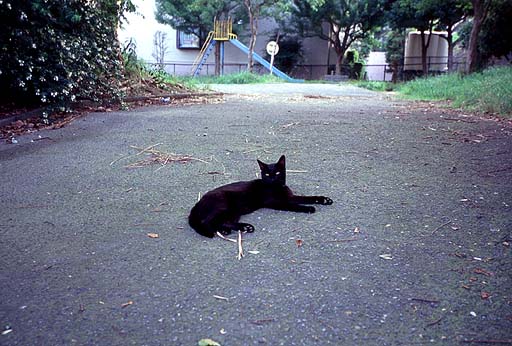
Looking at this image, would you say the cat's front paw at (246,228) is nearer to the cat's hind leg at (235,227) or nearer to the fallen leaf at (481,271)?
the cat's hind leg at (235,227)

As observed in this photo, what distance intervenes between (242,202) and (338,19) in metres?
25.5

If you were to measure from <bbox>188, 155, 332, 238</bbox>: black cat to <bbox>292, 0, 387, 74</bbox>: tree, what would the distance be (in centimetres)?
2253

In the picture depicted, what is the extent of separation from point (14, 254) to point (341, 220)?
177cm

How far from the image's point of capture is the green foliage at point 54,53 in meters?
5.54

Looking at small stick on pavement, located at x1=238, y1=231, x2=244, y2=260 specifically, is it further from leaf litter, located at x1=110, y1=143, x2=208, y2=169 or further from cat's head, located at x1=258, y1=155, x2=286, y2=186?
leaf litter, located at x1=110, y1=143, x2=208, y2=169

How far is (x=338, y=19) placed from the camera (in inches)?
1019

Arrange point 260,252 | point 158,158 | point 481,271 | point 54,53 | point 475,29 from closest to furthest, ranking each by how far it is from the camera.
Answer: point 481,271
point 260,252
point 158,158
point 54,53
point 475,29

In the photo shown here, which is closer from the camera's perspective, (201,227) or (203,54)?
(201,227)

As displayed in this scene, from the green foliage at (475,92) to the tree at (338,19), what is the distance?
13.4 m

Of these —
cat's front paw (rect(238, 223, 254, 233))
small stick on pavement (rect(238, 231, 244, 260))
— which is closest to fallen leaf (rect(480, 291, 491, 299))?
small stick on pavement (rect(238, 231, 244, 260))

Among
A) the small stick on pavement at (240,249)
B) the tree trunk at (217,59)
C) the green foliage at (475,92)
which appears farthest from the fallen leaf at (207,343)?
the tree trunk at (217,59)

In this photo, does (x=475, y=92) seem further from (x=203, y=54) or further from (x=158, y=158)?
(x=203, y=54)

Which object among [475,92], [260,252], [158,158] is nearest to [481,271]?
[260,252]

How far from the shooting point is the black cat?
2.43m
